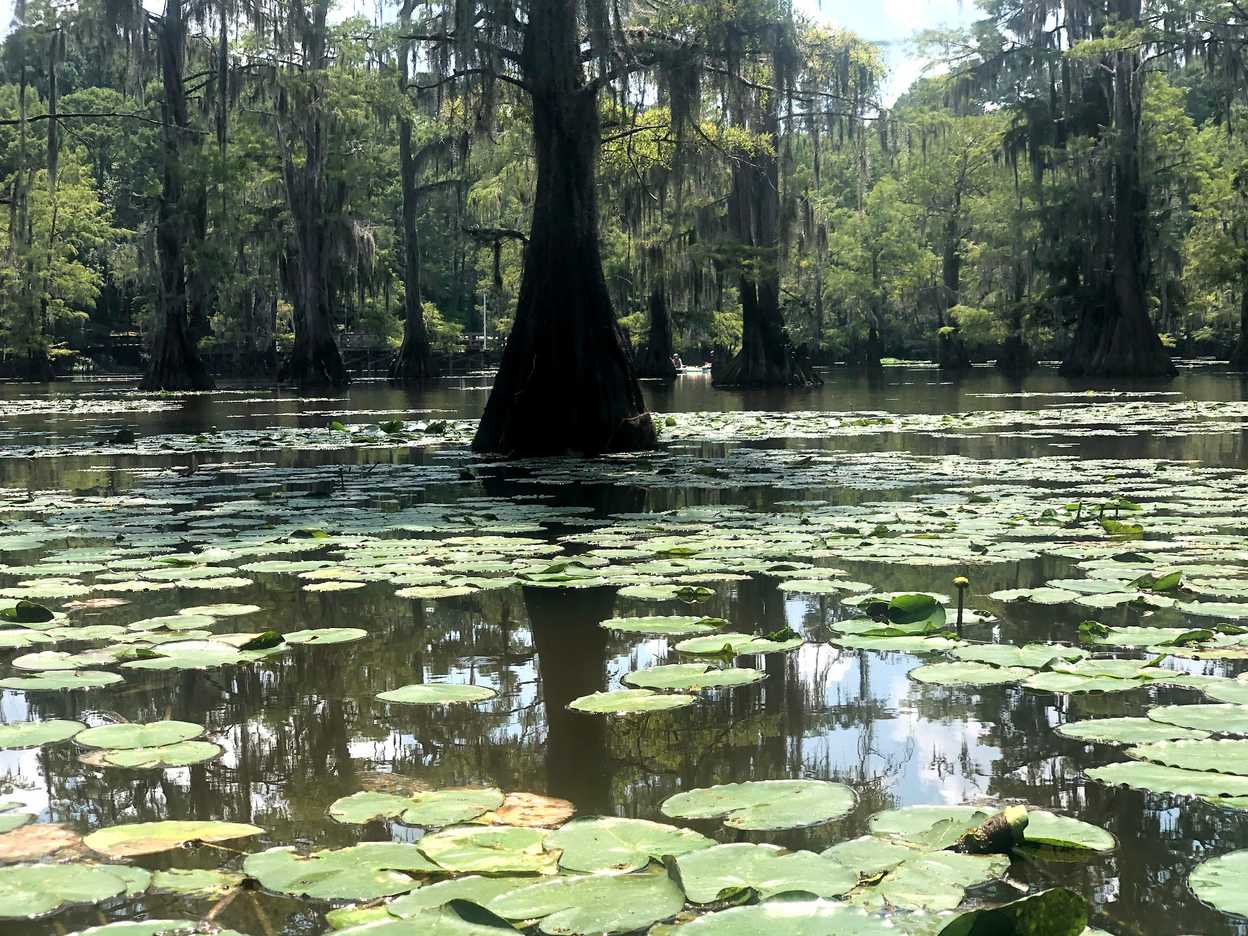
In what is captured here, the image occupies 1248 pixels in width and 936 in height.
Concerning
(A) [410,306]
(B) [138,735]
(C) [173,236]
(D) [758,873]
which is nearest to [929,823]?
(D) [758,873]

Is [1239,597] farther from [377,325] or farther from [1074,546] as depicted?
[377,325]

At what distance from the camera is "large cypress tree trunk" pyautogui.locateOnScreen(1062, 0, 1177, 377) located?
1168 inches

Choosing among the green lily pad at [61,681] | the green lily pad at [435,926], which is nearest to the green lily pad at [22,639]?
the green lily pad at [61,681]

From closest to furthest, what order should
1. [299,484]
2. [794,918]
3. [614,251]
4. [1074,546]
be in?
[794,918], [1074,546], [299,484], [614,251]

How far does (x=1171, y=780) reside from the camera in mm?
2428

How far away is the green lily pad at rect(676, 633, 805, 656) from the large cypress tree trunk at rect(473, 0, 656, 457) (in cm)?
750

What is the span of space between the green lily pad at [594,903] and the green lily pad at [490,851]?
0.15 meters

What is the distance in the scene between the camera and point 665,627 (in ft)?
12.9

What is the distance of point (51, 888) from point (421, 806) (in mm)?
649

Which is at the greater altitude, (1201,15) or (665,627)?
(1201,15)

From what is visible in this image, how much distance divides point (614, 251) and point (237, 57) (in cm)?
1142

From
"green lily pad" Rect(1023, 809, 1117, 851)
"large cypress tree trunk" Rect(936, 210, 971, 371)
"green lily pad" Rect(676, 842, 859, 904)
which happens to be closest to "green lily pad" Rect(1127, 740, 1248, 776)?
"green lily pad" Rect(1023, 809, 1117, 851)

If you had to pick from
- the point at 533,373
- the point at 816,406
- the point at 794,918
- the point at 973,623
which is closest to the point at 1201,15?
the point at 816,406

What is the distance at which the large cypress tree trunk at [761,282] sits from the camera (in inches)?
1096
